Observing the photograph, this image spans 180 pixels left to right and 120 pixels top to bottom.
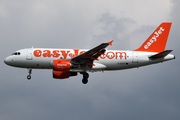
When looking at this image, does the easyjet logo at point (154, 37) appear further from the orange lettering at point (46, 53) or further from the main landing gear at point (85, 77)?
the orange lettering at point (46, 53)

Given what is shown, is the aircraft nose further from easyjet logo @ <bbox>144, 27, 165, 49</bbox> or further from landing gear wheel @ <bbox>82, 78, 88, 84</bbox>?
easyjet logo @ <bbox>144, 27, 165, 49</bbox>

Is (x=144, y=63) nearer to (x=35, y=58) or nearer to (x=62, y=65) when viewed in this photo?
(x=62, y=65)

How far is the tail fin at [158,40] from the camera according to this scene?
52.4m

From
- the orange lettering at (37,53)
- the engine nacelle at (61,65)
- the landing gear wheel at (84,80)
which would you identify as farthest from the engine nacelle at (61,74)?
the orange lettering at (37,53)

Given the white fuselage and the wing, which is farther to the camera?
the white fuselage

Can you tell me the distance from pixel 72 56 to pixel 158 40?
13678 mm

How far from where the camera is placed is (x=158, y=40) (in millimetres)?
53125

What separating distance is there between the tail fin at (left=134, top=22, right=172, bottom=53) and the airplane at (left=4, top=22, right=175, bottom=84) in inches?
41.6

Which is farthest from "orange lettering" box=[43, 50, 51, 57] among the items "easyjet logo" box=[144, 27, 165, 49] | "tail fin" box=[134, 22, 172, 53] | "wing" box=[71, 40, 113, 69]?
"easyjet logo" box=[144, 27, 165, 49]

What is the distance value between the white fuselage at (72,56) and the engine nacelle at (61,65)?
72cm

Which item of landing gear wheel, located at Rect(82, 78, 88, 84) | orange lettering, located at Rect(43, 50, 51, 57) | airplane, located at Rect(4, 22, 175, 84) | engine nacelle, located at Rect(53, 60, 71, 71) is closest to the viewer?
engine nacelle, located at Rect(53, 60, 71, 71)

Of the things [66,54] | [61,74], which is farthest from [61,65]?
[61,74]

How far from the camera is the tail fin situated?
5244cm

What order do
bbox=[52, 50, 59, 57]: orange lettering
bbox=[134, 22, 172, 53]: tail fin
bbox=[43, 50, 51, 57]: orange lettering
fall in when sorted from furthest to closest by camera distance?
bbox=[134, 22, 172, 53]: tail fin, bbox=[52, 50, 59, 57]: orange lettering, bbox=[43, 50, 51, 57]: orange lettering
